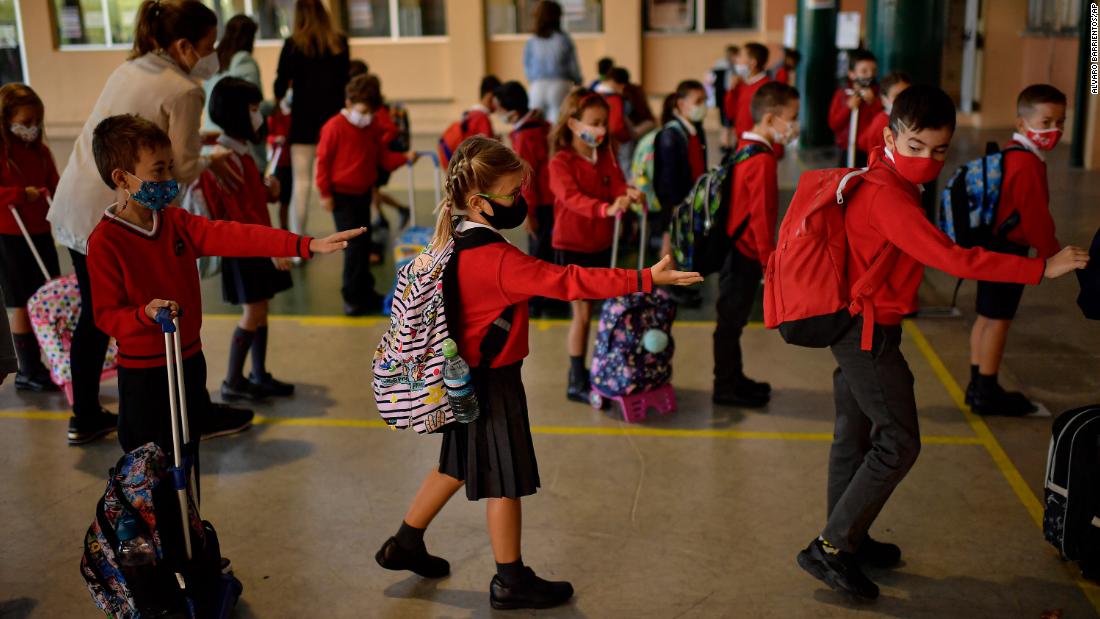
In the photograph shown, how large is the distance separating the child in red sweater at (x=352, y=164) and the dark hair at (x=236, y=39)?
1.57 metres

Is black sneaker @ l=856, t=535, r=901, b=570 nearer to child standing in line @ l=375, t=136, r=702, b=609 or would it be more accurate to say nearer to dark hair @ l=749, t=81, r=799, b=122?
child standing in line @ l=375, t=136, r=702, b=609

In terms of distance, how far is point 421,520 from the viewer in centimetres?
396

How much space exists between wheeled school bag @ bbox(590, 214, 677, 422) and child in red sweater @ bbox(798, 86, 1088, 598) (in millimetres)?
1709

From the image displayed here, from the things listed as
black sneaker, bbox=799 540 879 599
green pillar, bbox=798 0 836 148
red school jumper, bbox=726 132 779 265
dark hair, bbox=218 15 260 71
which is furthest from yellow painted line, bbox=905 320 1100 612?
green pillar, bbox=798 0 836 148

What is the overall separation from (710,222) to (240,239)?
2.53 m

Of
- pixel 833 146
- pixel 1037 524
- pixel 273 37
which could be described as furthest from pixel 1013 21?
pixel 273 37

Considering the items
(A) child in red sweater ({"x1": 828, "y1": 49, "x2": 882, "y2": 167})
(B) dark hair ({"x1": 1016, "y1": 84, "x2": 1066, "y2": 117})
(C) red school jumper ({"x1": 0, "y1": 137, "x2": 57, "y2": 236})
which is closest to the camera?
(B) dark hair ({"x1": 1016, "y1": 84, "x2": 1066, "y2": 117})

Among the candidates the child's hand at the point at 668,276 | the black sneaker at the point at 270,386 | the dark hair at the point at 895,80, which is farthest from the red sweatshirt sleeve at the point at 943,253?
the dark hair at the point at 895,80

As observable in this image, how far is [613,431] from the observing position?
560 cm

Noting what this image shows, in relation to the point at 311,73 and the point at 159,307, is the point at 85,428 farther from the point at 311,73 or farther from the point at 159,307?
the point at 311,73

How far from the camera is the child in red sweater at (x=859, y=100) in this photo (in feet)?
A: 26.4

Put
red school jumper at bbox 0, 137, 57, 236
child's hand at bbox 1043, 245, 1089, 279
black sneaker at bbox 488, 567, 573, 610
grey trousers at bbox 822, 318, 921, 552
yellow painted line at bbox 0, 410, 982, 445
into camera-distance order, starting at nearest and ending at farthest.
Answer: child's hand at bbox 1043, 245, 1089, 279, grey trousers at bbox 822, 318, 921, 552, black sneaker at bbox 488, 567, 573, 610, yellow painted line at bbox 0, 410, 982, 445, red school jumper at bbox 0, 137, 57, 236

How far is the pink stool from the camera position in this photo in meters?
5.70

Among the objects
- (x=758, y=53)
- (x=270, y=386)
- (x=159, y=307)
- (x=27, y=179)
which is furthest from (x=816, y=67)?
(x=159, y=307)
